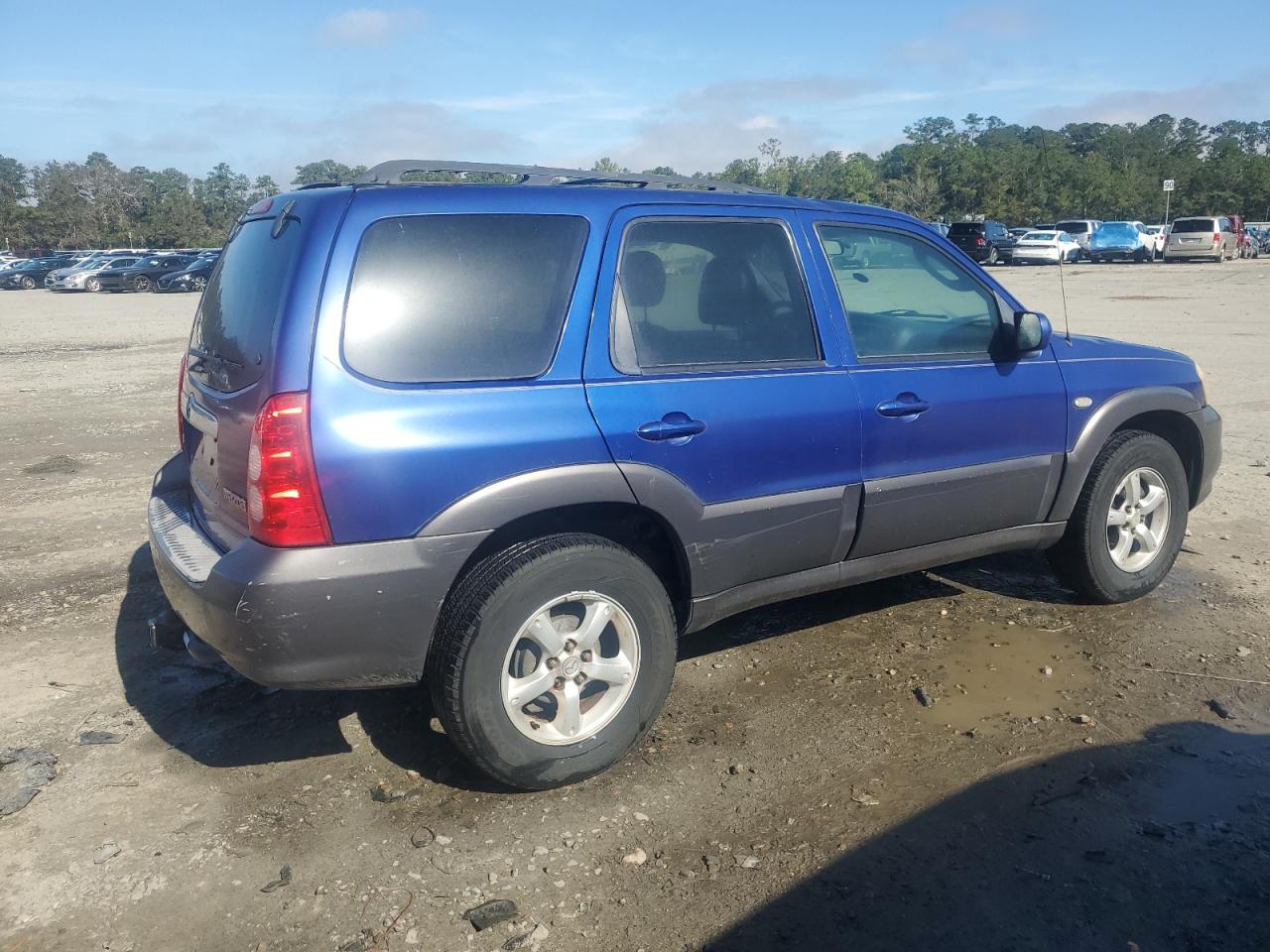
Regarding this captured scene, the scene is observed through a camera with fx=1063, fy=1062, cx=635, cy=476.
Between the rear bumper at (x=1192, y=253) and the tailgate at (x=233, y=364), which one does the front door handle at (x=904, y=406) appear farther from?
the rear bumper at (x=1192, y=253)

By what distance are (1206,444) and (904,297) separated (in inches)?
73.6

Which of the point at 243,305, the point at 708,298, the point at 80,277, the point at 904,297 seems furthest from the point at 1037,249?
the point at 243,305

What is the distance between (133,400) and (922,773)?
10.4 meters

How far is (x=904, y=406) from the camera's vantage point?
407 cm

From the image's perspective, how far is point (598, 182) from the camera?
384cm

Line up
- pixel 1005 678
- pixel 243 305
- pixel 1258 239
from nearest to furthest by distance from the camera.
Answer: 1. pixel 243 305
2. pixel 1005 678
3. pixel 1258 239

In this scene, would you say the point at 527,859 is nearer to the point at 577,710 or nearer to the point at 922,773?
the point at 577,710

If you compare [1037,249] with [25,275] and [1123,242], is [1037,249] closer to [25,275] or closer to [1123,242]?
[1123,242]

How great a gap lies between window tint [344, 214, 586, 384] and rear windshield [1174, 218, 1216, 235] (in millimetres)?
41795

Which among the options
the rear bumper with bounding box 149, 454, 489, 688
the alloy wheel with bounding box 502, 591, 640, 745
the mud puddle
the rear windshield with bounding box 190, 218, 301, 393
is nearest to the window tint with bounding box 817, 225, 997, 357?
the mud puddle

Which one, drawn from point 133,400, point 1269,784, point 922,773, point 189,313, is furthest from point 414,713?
point 189,313

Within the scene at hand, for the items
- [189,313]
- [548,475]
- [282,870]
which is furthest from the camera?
[189,313]

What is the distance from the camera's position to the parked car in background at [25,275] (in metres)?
45.6

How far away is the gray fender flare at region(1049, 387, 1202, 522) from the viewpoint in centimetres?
462
